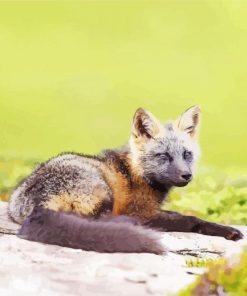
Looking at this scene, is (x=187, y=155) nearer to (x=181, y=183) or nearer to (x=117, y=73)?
(x=181, y=183)

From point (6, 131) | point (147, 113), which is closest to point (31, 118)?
point (6, 131)

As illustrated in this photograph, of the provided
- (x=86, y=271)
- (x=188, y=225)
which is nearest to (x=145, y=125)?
(x=188, y=225)

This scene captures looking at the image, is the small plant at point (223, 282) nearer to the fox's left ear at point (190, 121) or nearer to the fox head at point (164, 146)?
the fox head at point (164, 146)

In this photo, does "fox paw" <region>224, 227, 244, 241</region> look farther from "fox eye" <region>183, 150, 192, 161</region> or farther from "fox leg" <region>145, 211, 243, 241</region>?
"fox eye" <region>183, 150, 192, 161</region>

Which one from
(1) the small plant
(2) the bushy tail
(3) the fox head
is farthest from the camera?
(3) the fox head

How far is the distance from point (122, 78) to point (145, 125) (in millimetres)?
389

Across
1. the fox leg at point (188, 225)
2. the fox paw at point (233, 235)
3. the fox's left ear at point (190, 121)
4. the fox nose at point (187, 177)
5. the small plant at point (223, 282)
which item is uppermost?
the fox's left ear at point (190, 121)

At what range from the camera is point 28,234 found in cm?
366

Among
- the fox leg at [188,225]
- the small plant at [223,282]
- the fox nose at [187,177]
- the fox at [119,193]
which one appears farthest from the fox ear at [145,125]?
the small plant at [223,282]

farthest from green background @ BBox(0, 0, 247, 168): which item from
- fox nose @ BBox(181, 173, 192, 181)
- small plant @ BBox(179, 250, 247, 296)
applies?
small plant @ BBox(179, 250, 247, 296)

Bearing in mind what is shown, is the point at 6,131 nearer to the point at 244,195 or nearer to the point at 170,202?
the point at 170,202

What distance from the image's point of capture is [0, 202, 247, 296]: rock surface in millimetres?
3092

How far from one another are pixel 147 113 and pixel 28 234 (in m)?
1.22

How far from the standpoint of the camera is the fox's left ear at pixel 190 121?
4281 mm
